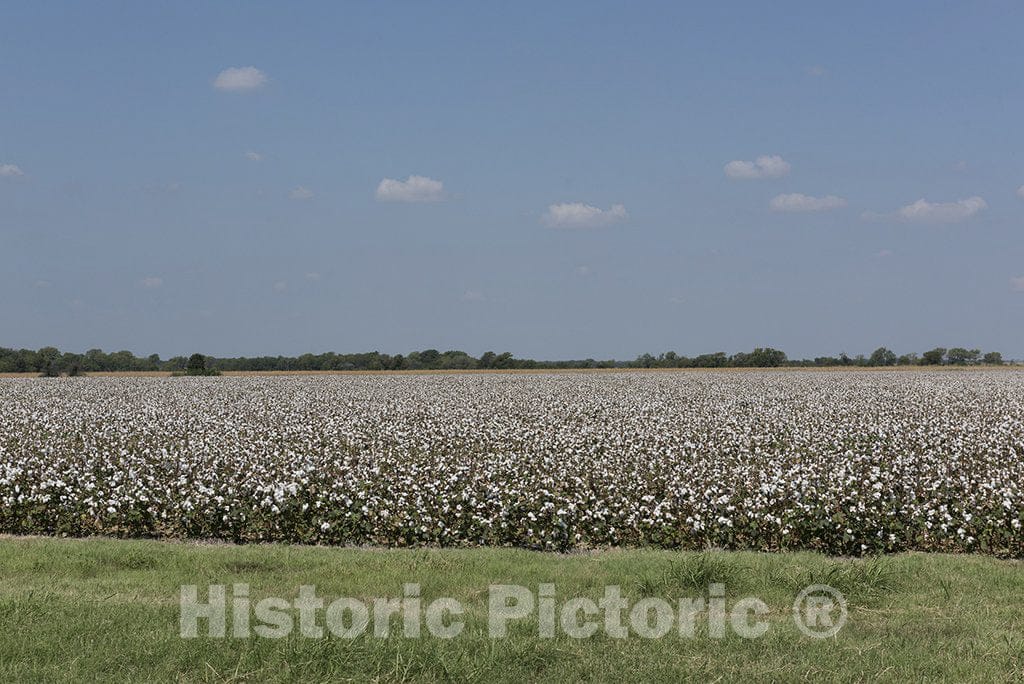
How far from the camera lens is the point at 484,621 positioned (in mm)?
7926

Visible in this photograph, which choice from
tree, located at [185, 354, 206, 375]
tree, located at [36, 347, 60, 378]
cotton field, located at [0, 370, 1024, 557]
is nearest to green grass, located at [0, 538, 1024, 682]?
cotton field, located at [0, 370, 1024, 557]

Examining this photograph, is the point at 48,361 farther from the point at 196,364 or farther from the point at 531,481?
the point at 531,481

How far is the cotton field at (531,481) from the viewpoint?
13.4 metres

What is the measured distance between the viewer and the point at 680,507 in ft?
45.7

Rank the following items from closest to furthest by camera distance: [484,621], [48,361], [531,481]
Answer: [484,621] → [531,481] → [48,361]

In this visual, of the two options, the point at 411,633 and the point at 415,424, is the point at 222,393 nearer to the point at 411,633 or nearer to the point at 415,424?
the point at 415,424

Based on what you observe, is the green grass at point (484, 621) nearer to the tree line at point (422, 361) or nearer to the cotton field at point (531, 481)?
the cotton field at point (531, 481)

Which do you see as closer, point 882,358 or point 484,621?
point 484,621

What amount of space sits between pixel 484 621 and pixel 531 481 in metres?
7.21

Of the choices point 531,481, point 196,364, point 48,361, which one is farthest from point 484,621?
point 48,361

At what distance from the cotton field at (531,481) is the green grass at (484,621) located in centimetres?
190

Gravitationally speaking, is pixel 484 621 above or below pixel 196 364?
below

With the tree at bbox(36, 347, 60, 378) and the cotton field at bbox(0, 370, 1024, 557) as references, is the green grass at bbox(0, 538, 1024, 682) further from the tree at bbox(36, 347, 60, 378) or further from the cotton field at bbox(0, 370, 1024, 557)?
the tree at bbox(36, 347, 60, 378)

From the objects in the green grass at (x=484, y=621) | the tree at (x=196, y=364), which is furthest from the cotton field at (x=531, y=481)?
the tree at (x=196, y=364)
